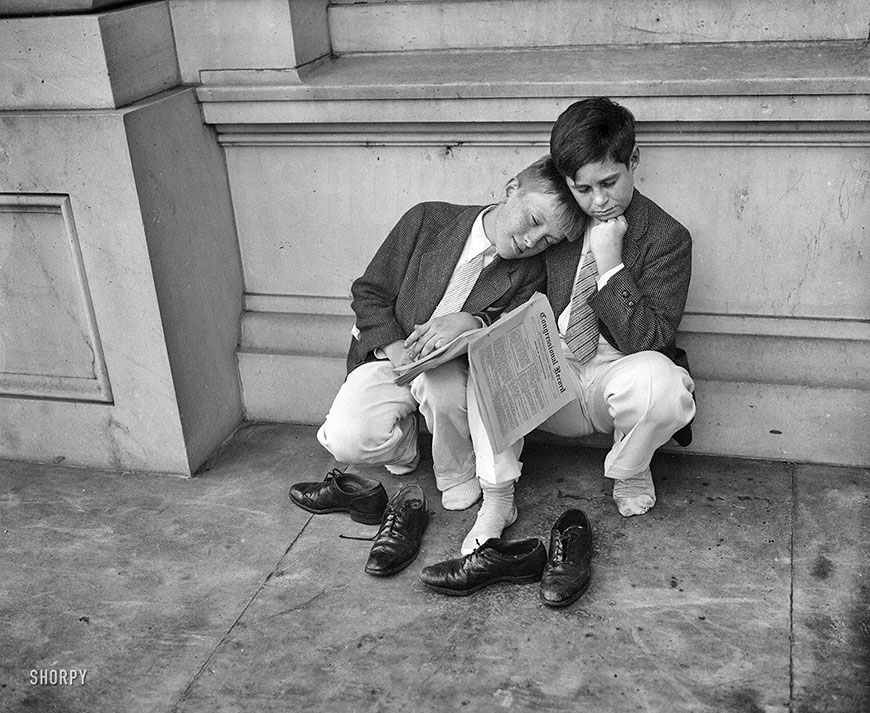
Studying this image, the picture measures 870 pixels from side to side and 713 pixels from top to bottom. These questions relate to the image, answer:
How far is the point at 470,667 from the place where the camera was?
2.76 meters

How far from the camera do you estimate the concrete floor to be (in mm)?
2688

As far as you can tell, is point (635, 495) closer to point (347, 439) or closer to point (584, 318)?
point (584, 318)

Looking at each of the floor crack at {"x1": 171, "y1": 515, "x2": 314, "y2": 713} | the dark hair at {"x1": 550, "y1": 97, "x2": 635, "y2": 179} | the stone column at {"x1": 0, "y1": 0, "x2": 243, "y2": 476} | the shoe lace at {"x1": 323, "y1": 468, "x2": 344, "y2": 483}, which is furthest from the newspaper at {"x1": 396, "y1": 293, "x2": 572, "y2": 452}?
the stone column at {"x1": 0, "y1": 0, "x2": 243, "y2": 476}

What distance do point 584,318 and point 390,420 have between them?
0.74 metres

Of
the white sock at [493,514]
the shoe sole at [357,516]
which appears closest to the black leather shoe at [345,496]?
the shoe sole at [357,516]

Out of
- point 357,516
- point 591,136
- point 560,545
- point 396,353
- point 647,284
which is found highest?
point 591,136

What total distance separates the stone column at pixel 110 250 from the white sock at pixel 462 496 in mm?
Answer: 1041

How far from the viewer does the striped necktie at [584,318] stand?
3.37m

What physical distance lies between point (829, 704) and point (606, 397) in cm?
113

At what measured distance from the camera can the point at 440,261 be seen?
345cm

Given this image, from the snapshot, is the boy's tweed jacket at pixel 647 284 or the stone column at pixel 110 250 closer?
the boy's tweed jacket at pixel 647 284

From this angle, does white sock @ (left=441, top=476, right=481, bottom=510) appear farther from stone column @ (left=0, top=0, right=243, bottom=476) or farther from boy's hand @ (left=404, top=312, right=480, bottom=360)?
stone column @ (left=0, top=0, right=243, bottom=476)

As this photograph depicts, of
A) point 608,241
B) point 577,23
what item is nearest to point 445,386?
point 608,241

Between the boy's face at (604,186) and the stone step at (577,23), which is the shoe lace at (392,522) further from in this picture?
the stone step at (577,23)
